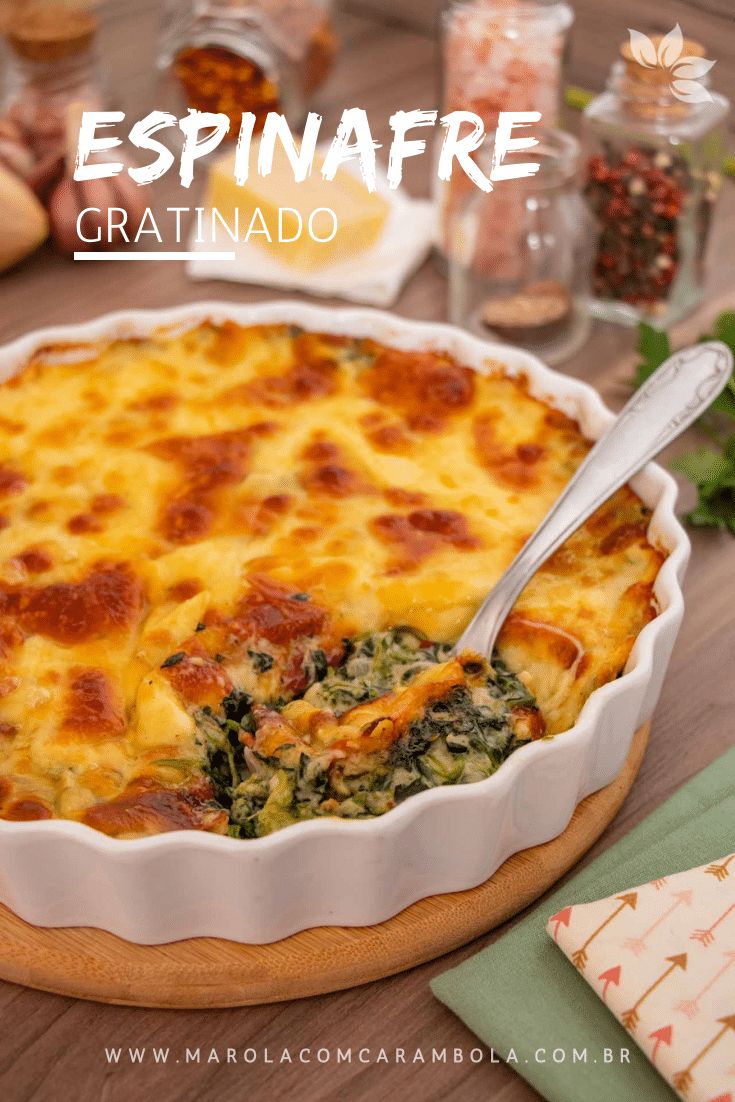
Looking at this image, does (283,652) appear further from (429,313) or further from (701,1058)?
(429,313)

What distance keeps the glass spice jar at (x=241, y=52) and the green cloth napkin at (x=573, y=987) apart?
7.16 ft

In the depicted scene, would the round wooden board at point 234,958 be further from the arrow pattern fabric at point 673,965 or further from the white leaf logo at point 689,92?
the white leaf logo at point 689,92

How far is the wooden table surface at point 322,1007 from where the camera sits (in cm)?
146

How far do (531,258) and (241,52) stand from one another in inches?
41.0

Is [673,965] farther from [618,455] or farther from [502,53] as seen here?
[502,53]

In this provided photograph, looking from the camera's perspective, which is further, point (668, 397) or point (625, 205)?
point (625, 205)

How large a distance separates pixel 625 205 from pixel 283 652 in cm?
129

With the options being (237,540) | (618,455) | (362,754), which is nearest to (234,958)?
(362,754)

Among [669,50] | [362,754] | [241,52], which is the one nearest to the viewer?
[362,754]

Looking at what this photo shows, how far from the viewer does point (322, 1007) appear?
61.2 inches

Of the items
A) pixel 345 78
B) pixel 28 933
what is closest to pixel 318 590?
pixel 28 933

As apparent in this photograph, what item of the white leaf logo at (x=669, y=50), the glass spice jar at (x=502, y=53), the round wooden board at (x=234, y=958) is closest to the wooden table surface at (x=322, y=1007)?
the round wooden board at (x=234, y=958)

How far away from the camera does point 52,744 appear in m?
1.60

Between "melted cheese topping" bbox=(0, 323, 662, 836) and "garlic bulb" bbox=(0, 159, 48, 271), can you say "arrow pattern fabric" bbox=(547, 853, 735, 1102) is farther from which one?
"garlic bulb" bbox=(0, 159, 48, 271)
